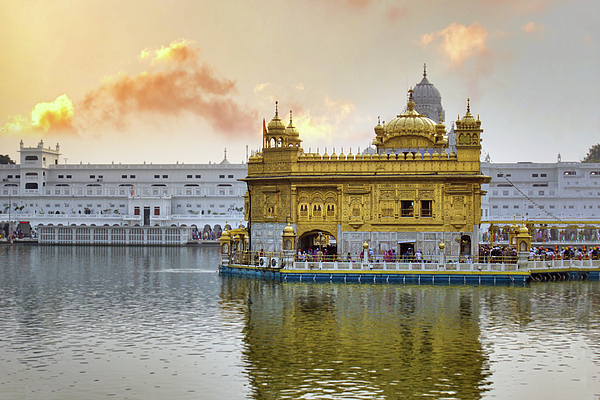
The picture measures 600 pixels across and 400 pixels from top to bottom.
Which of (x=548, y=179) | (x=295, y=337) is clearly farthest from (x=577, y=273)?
(x=548, y=179)

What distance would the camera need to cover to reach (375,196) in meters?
48.0

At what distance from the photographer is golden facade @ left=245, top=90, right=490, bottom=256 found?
155 feet

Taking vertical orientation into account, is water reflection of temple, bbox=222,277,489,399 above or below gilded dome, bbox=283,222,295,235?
below

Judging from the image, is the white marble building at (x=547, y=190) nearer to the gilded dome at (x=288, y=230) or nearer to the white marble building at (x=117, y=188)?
the white marble building at (x=117, y=188)

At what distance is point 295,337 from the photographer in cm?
2805

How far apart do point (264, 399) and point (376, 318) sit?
504 inches

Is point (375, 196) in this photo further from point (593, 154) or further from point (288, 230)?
point (593, 154)

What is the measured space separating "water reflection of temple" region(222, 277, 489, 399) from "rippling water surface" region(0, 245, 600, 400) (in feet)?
0.19

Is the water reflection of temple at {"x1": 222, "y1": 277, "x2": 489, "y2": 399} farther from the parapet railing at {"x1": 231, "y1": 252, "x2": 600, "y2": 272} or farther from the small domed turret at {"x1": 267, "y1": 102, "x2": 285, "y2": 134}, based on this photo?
the small domed turret at {"x1": 267, "y1": 102, "x2": 285, "y2": 134}

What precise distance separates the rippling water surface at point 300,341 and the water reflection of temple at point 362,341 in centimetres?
6

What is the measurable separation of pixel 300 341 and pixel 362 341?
7.12 feet

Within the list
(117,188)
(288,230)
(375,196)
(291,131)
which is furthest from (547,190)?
(288,230)

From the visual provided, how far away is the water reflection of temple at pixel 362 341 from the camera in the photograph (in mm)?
21250

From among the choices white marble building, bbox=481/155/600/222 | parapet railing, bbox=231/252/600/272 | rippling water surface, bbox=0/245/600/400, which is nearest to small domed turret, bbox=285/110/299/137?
parapet railing, bbox=231/252/600/272
